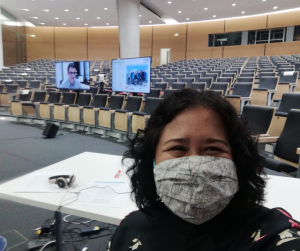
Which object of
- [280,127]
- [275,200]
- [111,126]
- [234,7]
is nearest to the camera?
[275,200]

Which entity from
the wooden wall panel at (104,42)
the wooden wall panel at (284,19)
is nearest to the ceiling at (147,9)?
the wooden wall panel at (284,19)

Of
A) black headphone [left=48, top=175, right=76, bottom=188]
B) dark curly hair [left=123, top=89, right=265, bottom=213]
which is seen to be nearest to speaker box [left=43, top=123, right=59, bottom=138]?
black headphone [left=48, top=175, right=76, bottom=188]

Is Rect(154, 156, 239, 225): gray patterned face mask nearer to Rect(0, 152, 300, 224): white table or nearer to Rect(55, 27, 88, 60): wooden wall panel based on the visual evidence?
Rect(0, 152, 300, 224): white table

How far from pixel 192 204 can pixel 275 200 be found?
63cm

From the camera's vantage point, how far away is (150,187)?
2.70ft

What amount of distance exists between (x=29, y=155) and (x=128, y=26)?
8386mm

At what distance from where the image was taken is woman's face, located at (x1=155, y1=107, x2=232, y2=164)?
27.0 inches

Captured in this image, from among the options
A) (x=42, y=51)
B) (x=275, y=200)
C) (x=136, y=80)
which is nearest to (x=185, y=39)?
(x=42, y=51)

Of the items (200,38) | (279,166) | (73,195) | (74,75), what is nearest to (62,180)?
(73,195)

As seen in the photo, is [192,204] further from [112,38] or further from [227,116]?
[112,38]

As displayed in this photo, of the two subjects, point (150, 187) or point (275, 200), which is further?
point (275, 200)

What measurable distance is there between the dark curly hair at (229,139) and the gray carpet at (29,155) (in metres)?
1.22

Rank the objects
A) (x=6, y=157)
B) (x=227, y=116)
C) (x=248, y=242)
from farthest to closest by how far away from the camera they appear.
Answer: (x=6, y=157), (x=227, y=116), (x=248, y=242)

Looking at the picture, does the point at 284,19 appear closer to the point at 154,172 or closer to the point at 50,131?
the point at 50,131
